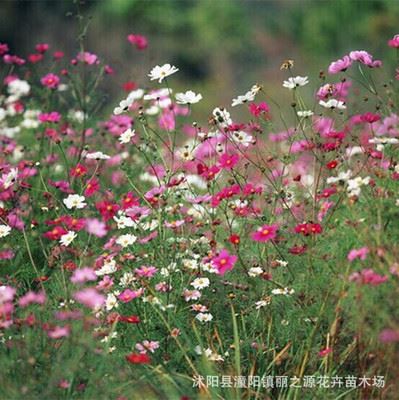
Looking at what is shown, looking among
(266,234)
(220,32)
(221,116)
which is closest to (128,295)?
(266,234)

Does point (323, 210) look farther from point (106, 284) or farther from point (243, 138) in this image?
point (106, 284)

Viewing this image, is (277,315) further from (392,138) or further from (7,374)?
(7,374)

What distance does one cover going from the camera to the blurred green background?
11.2 m

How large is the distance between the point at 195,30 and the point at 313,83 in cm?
234

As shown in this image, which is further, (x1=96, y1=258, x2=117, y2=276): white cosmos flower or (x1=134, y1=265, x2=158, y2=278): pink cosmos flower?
(x1=96, y1=258, x2=117, y2=276): white cosmos flower

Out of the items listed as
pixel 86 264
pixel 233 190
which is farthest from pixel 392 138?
pixel 86 264

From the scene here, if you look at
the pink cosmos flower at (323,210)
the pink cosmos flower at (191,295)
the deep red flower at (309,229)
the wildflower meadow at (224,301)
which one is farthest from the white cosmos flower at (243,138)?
the pink cosmos flower at (191,295)

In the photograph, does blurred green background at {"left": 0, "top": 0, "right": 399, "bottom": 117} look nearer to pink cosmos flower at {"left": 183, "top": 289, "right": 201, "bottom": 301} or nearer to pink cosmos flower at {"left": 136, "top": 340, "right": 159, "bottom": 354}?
pink cosmos flower at {"left": 183, "top": 289, "right": 201, "bottom": 301}

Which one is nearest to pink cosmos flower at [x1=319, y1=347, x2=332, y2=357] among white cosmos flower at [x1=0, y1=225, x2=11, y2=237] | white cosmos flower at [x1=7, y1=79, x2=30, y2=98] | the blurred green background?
white cosmos flower at [x1=0, y1=225, x2=11, y2=237]

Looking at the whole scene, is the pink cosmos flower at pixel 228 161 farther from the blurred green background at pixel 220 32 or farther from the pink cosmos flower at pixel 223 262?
the blurred green background at pixel 220 32

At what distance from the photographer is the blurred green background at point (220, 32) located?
11234 millimetres

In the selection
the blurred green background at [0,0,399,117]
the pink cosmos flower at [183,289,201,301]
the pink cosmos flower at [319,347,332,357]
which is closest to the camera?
the pink cosmos flower at [319,347,332,357]

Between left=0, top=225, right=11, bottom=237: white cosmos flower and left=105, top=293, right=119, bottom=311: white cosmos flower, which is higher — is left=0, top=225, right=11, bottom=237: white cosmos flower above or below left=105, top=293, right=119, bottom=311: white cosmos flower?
above

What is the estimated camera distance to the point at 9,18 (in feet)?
37.0
